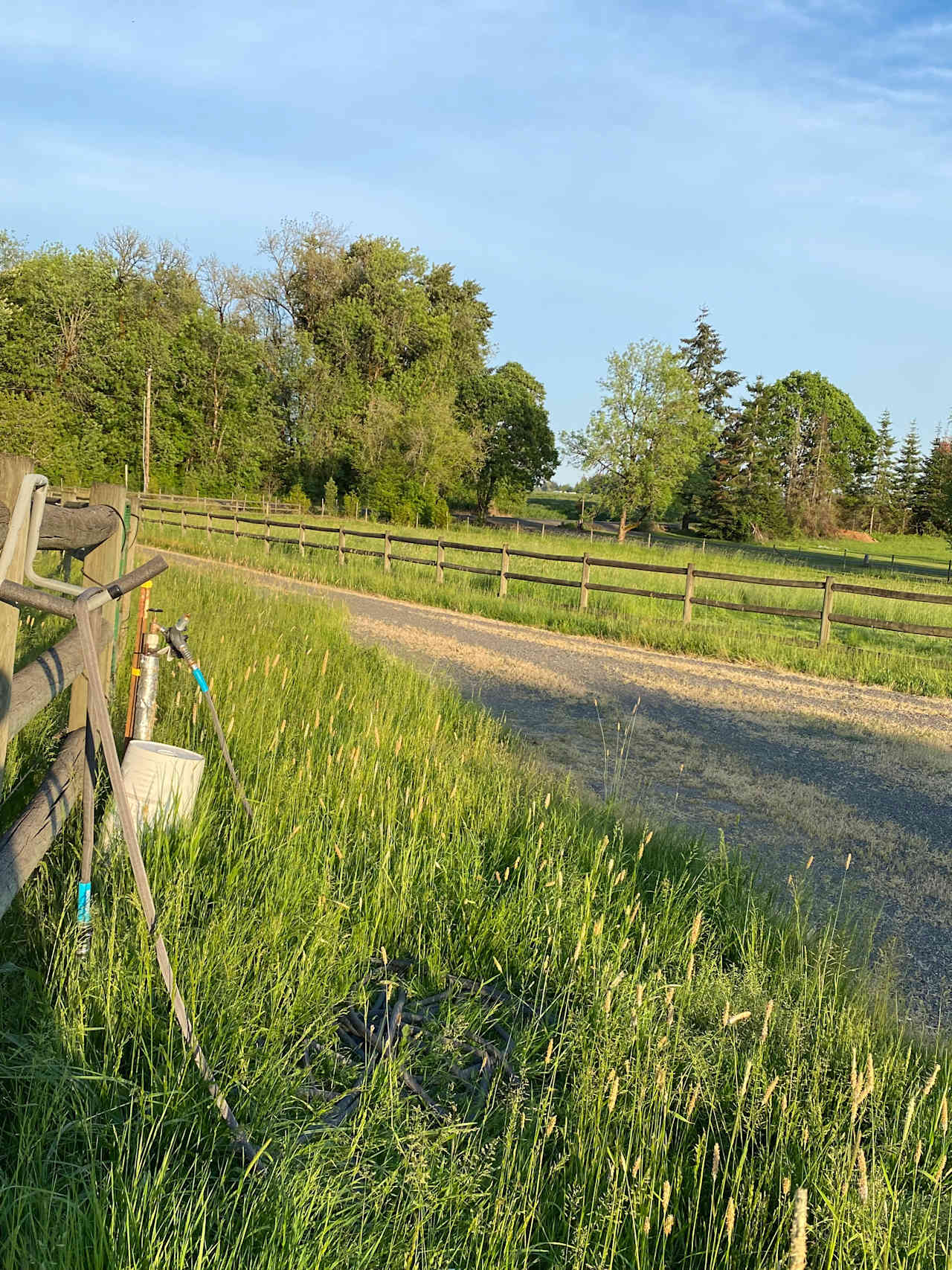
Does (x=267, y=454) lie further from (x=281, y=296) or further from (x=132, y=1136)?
(x=132, y=1136)

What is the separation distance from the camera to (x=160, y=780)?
3.31 meters

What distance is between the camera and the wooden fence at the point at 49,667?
2275 millimetres

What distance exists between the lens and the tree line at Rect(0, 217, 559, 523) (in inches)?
1929

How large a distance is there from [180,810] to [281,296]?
2405 inches

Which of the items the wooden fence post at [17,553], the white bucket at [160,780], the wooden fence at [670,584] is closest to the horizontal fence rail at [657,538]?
the wooden fence at [670,584]

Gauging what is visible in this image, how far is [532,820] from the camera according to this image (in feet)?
14.1

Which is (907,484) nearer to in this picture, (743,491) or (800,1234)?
(743,491)

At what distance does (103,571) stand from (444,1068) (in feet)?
8.89

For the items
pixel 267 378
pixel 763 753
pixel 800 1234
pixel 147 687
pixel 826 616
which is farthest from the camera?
pixel 267 378

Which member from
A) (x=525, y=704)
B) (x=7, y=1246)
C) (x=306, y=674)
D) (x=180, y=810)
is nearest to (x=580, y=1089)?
(x=7, y=1246)

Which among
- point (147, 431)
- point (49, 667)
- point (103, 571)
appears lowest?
point (49, 667)

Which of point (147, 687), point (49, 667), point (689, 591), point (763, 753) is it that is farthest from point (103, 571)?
point (689, 591)

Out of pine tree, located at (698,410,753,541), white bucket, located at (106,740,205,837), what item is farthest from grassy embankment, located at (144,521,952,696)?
pine tree, located at (698,410,753,541)

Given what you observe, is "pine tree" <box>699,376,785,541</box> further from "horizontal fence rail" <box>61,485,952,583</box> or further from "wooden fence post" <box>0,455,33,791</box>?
"wooden fence post" <box>0,455,33,791</box>
